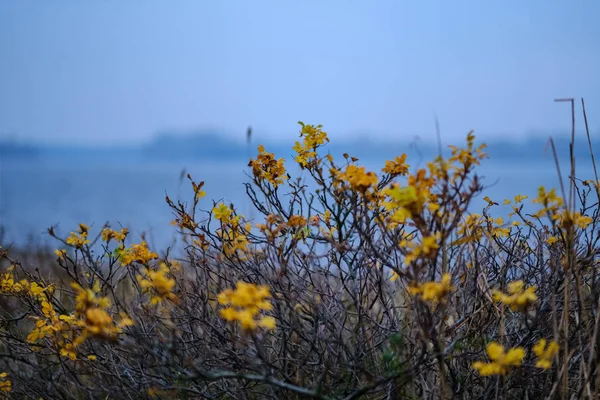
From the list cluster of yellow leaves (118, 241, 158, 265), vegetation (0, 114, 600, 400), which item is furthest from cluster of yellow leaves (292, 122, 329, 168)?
cluster of yellow leaves (118, 241, 158, 265)

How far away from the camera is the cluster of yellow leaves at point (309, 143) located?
2225mm

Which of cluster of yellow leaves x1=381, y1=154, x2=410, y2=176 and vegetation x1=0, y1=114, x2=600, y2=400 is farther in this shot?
cluster of yellow leaves x1=381, y1=154, x2=410, y2=176

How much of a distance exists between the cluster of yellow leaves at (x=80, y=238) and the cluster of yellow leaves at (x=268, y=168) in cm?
71

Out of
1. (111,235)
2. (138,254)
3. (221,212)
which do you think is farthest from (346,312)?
(111,235)

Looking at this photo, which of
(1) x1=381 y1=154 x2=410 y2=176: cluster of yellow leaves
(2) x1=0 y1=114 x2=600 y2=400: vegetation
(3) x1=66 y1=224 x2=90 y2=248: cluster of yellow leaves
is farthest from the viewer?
(3) x1=66 y1=224 x2=90 y2=248: cluster of yellow leaves

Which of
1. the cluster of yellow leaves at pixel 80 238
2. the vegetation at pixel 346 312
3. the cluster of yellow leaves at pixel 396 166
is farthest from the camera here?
the cluster of yellow leaves at pixel 80 238

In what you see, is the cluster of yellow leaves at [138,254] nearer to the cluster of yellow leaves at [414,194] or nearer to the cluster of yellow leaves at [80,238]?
the cluster of yellow leaves at [80,238]

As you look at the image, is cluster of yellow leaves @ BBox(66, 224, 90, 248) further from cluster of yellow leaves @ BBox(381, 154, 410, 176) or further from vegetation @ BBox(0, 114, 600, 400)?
cluster of yellow leaves @ BBox(381, 154, 410, 176)

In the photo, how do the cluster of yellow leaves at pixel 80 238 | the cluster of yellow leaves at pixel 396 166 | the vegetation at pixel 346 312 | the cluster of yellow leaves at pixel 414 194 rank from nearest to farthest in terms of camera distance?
the cluster of yellow leaves at pixel 414 194 → the vegetation at pixel 346 312 → the cluster of yellow leaves at pixel 396 166 → the cluster of yellow leaves at pixel 80 238

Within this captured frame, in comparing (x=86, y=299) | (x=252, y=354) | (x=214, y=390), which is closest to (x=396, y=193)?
(x=86, y=299)

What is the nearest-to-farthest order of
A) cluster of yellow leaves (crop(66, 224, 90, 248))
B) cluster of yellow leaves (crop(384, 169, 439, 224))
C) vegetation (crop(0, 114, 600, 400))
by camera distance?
1. cluster of yellow leaves (crop(384, 169, 439, 224))
2. vegetation (crop(0, 114, 600, 400))
3. cluster of yellow leaves (crop(66, 224, 90, 248))

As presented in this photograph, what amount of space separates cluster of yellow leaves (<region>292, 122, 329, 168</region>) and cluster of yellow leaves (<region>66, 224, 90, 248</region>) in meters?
0.88

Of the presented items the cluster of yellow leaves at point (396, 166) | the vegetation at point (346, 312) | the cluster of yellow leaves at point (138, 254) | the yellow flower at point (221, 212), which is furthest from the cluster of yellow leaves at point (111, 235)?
the cluster of yellow leaves at point (396, 166)

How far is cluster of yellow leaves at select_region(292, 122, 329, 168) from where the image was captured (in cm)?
222
